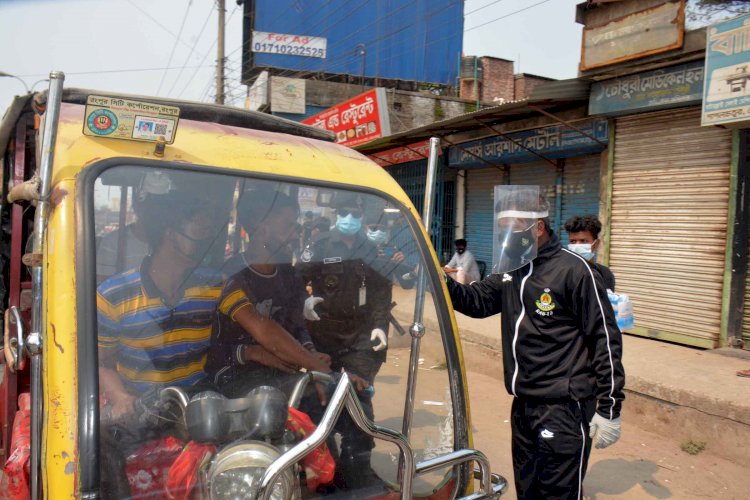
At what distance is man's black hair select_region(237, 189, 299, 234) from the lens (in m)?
1.86

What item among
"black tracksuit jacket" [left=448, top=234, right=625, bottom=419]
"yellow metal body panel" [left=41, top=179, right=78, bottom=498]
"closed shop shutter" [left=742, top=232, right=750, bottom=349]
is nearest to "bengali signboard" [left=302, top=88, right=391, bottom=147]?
"closed shop shutter" [left=742, top=232, right=750, bottom=349]

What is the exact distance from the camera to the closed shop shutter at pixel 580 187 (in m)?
8.41

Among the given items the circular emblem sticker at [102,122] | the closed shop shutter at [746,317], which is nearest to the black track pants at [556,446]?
the circular emblem sticker at [102,122]

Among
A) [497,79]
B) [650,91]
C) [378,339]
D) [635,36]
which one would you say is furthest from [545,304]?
[497,79]

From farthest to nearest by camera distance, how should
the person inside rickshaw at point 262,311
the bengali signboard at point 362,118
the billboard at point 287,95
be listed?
the billboard at point 287,95 → the bengali signboard at point 362,118 → the person inside rickshaw at point 262,311

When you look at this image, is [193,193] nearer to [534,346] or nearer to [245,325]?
[245,325]

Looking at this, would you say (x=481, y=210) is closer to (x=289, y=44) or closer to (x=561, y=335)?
(x=561, y=335)

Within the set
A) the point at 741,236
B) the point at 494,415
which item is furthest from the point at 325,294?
the point at 741,236

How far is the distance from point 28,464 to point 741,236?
668 cm

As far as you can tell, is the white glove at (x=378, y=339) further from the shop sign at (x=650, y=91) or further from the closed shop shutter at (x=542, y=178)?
the closed shop shutter at (x=542, y=178)

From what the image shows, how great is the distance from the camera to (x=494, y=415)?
219 inches

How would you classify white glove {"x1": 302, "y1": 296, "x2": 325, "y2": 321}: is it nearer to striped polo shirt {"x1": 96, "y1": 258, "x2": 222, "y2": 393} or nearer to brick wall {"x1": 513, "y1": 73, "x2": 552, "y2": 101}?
striped polo shirt {"x1": 96, "y1": 258, "x2": 222, "y2": 393}

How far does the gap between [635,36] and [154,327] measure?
6.99 meters

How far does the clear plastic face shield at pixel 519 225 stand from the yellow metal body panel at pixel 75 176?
72 centimetres
